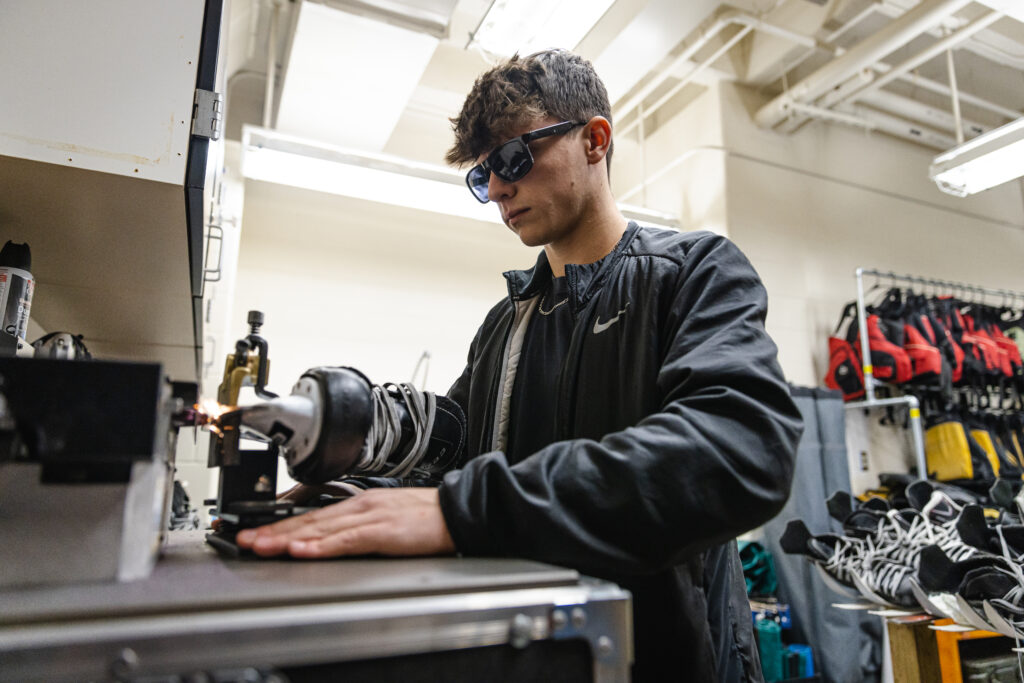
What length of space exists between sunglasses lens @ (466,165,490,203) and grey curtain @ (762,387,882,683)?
93.8 inches

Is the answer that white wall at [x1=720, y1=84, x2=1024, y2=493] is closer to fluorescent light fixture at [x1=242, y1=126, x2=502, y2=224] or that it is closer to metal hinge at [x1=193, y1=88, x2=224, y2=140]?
fluorescent light fixture at [x1=242, y1=126, x2=502, y2=224]

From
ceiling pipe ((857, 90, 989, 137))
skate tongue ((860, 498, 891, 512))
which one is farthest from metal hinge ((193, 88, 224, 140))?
ceiling pipe ((857, 90, 989, 137))

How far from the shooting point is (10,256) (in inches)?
55.1

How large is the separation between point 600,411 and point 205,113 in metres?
0.93

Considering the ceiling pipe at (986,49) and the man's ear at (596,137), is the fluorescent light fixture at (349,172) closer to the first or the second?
the man's ear at (596,137)

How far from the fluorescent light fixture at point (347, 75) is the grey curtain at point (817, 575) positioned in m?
2.51

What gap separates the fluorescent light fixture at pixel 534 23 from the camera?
2.51 m

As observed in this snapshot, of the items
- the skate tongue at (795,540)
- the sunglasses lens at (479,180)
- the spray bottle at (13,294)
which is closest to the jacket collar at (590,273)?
the sunglasses lens at (479,180)

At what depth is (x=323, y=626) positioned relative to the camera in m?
0.42

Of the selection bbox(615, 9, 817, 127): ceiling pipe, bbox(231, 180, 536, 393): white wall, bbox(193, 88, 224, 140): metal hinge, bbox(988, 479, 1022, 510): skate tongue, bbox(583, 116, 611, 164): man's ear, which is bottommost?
bbox(988, 479, 1022, 510): skate tongue

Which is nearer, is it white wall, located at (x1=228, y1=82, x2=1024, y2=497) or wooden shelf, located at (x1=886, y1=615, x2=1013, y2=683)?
wooden shelf, located at (x1=886, y1=615, x2=1013, y2=683)

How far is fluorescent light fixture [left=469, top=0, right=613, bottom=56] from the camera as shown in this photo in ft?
8.25

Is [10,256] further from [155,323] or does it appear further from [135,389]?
[135,389]

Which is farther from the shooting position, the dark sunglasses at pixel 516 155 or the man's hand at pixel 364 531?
the dark sunglasses at pixel 516 155
